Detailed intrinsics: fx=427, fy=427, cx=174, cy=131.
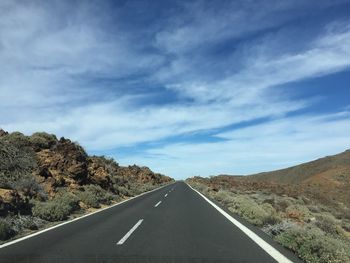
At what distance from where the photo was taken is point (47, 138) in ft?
121

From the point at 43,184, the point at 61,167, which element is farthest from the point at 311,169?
the point at 43,184

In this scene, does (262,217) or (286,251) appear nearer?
(286,251)

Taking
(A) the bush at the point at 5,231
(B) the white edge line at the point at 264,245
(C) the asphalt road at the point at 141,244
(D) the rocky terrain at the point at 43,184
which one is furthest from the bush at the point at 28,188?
(B) the white edge line at the point at 264,245

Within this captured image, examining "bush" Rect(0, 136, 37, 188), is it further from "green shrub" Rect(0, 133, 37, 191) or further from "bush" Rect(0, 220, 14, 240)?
"bush" Rect(0, 220, 14, 240)

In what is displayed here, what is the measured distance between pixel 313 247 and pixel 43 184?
19157 mm

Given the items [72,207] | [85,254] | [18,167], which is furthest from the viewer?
[18,167]

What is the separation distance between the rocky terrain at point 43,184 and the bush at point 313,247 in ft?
24.5

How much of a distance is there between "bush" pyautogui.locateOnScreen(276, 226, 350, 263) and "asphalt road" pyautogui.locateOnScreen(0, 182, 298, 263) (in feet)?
0.92

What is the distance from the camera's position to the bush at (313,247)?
808 cm

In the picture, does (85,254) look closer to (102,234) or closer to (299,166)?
(102,234)

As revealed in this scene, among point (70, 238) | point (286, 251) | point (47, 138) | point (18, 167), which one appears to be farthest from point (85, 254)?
point (47, 138)

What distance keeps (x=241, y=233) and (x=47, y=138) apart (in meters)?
28.0

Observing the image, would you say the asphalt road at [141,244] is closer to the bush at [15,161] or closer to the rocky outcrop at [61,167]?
the bush at [15,161]

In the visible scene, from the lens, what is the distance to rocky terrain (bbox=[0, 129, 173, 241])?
1555 centimetres
